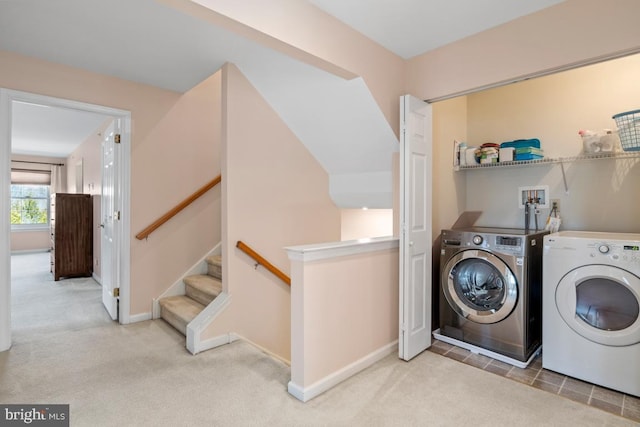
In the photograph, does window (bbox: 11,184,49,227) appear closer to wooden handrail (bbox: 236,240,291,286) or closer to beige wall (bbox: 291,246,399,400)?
wooden handrail (bbox: 236,240,291,286)

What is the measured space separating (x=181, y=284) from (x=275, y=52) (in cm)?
247

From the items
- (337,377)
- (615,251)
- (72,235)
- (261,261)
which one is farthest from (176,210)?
(615,251)

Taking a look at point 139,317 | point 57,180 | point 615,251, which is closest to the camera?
point 615,251

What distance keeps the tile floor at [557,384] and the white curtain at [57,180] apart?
29.0 ft

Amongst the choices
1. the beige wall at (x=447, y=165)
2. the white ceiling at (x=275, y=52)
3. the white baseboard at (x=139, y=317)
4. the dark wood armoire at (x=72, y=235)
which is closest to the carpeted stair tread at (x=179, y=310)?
the white baseboard at (x=139, y=317)

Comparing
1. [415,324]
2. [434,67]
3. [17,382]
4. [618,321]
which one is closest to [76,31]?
[17,382]

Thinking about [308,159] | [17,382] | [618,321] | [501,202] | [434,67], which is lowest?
[17,382]

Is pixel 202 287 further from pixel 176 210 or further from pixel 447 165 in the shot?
pixel 447 165

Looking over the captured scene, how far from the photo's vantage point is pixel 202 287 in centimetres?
318

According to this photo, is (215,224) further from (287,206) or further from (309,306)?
(309,306)

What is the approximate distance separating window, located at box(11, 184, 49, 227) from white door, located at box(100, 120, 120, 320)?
6086 mm

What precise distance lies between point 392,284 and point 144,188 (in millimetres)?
2557

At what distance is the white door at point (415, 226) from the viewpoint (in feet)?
7.98

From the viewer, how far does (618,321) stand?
2.07m
